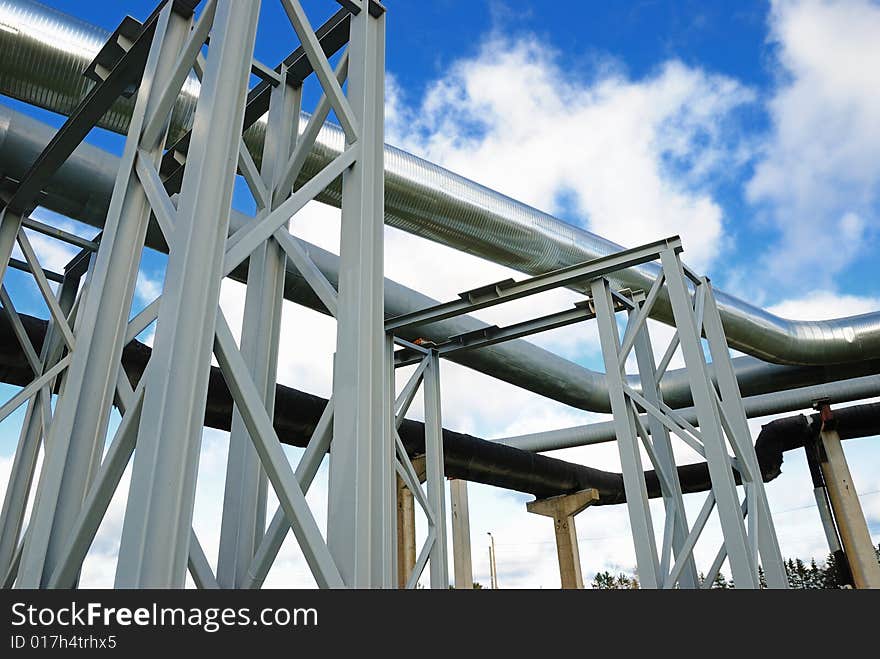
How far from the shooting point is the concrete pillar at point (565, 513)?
46.2 ft

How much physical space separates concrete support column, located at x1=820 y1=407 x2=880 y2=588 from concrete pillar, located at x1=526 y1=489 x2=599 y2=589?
15.2 ft

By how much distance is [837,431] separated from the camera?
44.7 feet

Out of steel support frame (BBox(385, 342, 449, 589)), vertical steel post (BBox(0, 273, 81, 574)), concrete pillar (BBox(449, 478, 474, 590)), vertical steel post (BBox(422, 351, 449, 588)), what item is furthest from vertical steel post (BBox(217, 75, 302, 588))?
concrete pillar (BBox(449, 478, 474, 590))

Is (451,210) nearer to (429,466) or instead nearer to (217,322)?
(429,466)

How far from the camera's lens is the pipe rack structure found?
2.48 metres

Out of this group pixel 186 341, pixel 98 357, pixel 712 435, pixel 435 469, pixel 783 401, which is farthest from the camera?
pixel 783 401

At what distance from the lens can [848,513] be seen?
1284 cm

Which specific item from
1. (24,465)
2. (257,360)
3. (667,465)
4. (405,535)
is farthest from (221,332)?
(405,535)

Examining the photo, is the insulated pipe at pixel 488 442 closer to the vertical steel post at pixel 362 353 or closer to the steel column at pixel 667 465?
the steel column at pixel 667 465

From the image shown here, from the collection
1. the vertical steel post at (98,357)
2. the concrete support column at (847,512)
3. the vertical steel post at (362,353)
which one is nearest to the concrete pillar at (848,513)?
the concrete support column at (847,512)

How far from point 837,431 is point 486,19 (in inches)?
431

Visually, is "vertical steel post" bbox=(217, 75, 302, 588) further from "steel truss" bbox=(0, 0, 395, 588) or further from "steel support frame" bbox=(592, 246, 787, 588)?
"steel support frame" bbox=(592, 246, 787, 588)

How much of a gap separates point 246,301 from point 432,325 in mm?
6501
